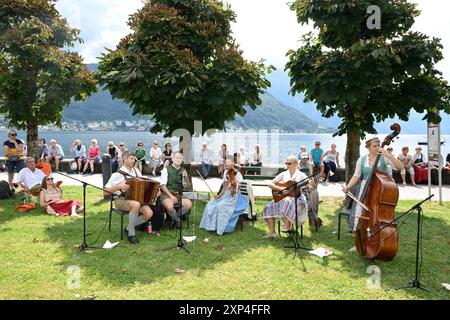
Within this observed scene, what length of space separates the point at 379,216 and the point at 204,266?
2741 mm

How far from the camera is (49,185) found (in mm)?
9758

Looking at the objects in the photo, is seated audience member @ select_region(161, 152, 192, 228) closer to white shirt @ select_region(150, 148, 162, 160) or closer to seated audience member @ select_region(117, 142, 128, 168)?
seated audience member @ select_region(117, 142, 128, 168)

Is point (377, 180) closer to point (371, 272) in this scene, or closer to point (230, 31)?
point (371, 272)

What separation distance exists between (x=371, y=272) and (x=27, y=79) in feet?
38.3

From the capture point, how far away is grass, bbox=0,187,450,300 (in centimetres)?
496

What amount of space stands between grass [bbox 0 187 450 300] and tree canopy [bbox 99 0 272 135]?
328 cm

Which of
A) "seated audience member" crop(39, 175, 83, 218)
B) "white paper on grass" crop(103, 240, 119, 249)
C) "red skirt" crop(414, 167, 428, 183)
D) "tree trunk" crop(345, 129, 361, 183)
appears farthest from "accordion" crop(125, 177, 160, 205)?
"red skirt" crop(414, 167, 428, 183)

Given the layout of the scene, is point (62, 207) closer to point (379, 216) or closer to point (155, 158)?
point (379, 216)

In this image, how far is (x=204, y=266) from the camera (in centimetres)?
596

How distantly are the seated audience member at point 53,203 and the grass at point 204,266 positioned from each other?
3.07 feet

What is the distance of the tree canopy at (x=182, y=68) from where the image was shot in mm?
9289

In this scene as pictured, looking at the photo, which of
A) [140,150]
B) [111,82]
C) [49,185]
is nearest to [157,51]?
[111,82]

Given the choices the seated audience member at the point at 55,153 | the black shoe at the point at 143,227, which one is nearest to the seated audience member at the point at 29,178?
the black shoe at the point at 143,227

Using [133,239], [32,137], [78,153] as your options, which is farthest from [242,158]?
[133,239]
